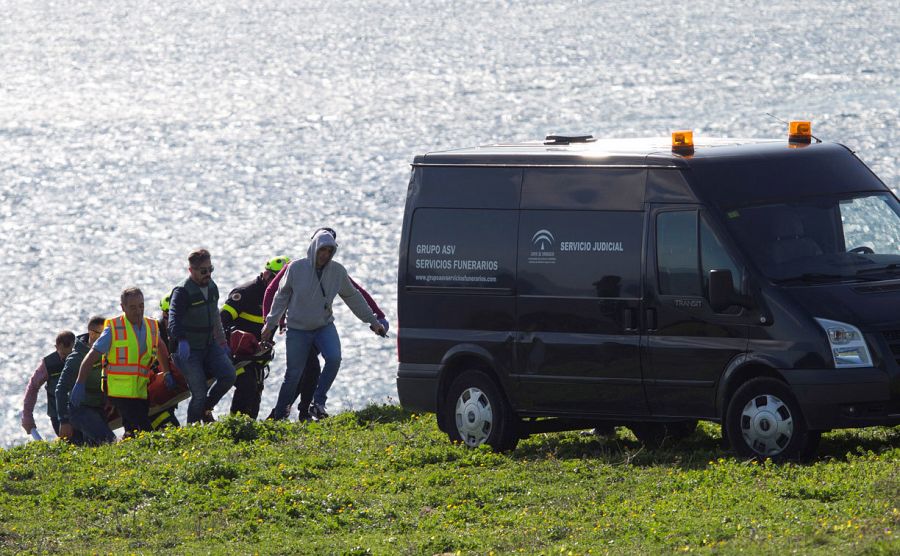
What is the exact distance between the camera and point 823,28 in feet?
354

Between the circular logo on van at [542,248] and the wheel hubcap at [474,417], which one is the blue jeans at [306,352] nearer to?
the wheel hubcap at [474,417]

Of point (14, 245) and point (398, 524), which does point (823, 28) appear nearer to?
point (14, 245)

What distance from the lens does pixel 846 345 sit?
10.4m

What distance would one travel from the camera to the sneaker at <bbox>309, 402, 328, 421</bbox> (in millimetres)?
15438

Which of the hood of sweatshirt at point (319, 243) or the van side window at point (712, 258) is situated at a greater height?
the hood of sweatshirt at point (319, 243)

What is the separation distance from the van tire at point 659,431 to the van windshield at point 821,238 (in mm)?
2139

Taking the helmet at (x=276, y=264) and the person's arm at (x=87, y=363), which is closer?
the person's arm at (x=87, y=363)

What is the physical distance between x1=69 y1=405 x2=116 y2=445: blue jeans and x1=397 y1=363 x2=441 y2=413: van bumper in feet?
10.9

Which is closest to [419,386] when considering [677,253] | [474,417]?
[474,417]

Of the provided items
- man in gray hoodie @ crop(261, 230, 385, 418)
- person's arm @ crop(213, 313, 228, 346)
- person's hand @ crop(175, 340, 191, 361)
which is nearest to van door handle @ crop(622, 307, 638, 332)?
man in gray hoodie @ crop(261, 230, 385, 418)

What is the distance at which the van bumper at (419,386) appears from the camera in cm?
1273

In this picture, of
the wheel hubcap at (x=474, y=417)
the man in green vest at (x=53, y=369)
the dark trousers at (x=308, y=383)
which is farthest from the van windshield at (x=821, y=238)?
the man in green vest at (x=53, y=369)

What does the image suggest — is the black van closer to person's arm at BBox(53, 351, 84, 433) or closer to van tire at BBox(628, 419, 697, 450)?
van tire at BBox(628, 419, 697, 450)

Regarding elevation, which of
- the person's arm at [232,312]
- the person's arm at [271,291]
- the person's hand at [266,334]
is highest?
the person's arm at [271,291]
